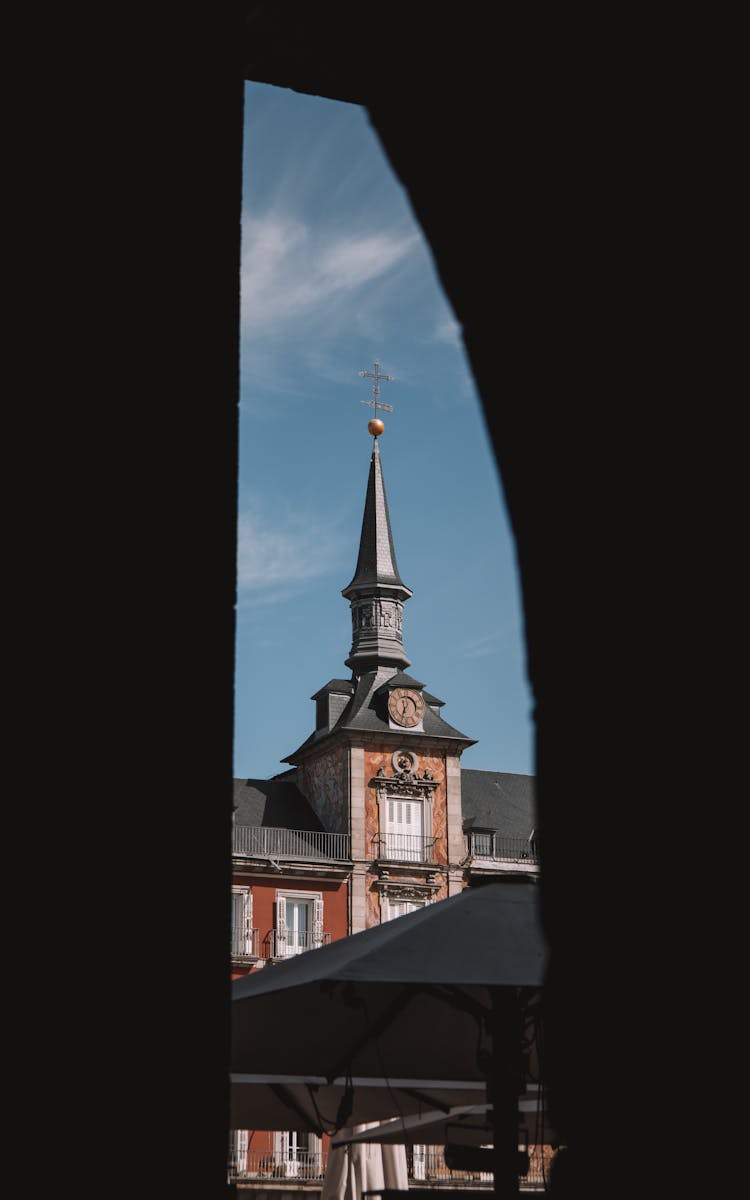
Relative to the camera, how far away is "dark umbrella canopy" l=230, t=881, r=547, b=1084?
17.1 ft

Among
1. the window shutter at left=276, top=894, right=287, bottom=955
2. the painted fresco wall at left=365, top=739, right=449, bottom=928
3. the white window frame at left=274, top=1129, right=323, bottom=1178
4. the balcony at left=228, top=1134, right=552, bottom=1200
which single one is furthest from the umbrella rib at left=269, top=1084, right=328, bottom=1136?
the painted fresco wall at left=365, top=739, right=449, bottom=928

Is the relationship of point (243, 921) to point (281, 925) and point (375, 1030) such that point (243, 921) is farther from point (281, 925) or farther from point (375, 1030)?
point (375, 1030)

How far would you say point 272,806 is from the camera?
3891 centimetres

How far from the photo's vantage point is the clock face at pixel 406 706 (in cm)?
3862

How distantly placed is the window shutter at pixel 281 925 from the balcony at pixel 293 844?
3.59 feet

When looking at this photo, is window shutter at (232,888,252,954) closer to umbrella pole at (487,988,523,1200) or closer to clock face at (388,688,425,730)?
clock face at (388,688,425,730)

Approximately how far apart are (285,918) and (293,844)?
6.87 ft

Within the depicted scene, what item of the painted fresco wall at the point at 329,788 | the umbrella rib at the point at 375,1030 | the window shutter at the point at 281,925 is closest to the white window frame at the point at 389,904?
the painted fresco wall at the point at 329,788

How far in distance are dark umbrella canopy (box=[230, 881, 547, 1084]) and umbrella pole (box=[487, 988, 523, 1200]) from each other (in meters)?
0.09

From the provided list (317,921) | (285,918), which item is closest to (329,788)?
(317,921)

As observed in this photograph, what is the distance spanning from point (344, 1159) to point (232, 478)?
1154cm

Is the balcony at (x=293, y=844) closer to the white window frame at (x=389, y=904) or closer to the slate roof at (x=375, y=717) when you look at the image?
the white window frame at (x=389, y=904)

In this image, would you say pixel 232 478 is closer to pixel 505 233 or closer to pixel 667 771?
pixel 505 233

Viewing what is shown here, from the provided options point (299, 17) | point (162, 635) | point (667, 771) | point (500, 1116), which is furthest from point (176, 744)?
point (500, 1116)
